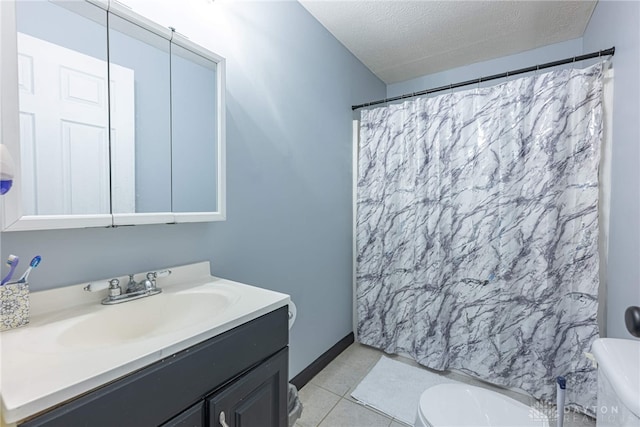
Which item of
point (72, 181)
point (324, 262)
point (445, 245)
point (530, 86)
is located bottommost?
point (324, 262)

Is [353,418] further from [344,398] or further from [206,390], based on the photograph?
[206,390]

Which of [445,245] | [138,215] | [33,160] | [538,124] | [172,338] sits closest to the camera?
[172,338]

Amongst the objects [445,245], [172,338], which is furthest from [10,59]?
[445,245]

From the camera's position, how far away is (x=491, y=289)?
1802 millimetres

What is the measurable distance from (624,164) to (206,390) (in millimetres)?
1941

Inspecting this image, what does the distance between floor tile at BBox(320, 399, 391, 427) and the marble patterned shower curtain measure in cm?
61

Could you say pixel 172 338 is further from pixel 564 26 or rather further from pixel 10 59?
pixel 564 26

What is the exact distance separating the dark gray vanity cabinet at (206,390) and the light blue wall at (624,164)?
1451 mm

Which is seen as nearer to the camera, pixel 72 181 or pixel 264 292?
pixel 72 181

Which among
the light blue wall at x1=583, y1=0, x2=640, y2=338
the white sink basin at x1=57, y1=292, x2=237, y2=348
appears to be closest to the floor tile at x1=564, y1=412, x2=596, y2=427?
the light blue wall at x1=583, y1=0, x2=640, y2=338

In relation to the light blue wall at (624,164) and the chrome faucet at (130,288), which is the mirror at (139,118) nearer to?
the chrome faucet at (130,288)

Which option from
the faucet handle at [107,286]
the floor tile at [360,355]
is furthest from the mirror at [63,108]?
the floor tile at [360,355]

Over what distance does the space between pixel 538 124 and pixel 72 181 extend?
7.26 feet

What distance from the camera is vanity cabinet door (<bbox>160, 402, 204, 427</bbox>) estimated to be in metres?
0.68
